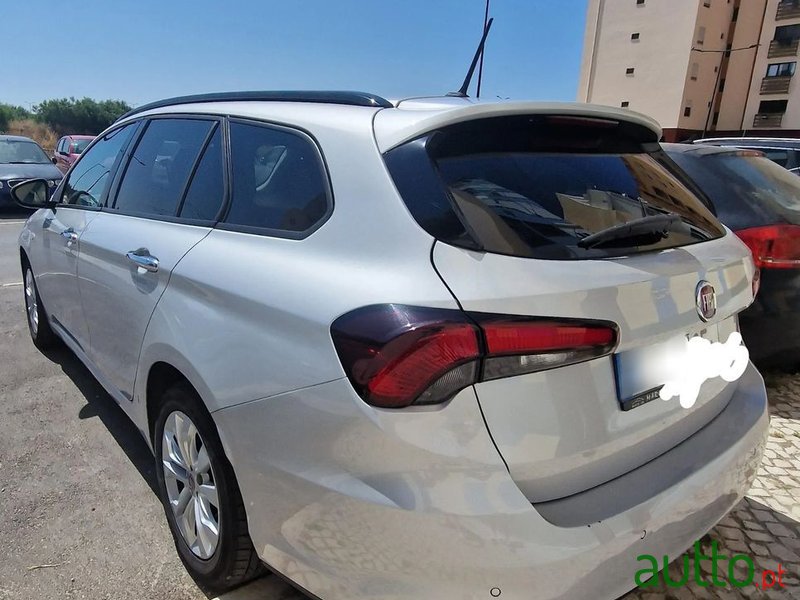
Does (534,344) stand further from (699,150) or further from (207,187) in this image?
(699,150)

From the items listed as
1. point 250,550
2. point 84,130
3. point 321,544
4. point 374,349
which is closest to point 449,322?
point 374,349

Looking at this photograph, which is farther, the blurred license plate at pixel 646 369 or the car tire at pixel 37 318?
the car tire at pixel 37 318

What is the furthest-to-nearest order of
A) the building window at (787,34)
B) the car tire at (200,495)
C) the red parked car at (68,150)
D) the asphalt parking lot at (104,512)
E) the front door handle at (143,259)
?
the building window at (787,34), the red parked car at (68,150), the front door handle at (143,259), the asphalt parking lot at (104,512), the car tire at (200,495)

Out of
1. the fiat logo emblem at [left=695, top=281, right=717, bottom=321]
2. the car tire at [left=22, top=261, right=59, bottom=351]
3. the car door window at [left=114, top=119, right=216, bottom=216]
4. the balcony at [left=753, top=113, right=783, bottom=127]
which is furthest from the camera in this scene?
the balcony at [left=753, top=113, right=783, bottom=127]

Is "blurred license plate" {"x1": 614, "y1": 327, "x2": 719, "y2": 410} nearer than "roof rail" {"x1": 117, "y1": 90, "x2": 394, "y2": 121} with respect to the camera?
Yes

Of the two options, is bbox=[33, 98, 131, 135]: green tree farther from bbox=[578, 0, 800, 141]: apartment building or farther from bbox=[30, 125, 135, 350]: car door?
bbox=[30, 125, 135, 350]: car door

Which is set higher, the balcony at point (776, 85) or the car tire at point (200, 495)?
the balcony at point (776, 85)

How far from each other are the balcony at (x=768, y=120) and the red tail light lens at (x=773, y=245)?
158 ft

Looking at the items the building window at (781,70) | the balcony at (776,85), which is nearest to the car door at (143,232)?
the balcony at (776,85)

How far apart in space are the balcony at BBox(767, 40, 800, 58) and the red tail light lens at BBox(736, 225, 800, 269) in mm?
49198

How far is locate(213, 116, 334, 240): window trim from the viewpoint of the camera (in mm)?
1674

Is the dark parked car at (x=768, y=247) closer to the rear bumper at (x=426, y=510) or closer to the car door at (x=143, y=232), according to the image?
the rear bumper at (x=426, y=510)

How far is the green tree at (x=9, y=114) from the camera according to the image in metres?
44.0

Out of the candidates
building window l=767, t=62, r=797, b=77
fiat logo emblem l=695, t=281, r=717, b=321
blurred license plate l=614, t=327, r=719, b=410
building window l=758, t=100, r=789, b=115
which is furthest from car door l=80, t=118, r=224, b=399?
building window l=767, t=62, r=797, b=77
